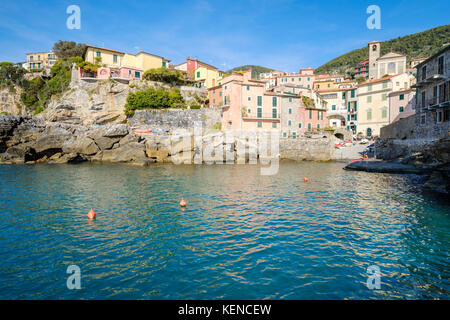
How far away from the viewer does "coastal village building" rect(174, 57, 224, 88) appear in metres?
57.5

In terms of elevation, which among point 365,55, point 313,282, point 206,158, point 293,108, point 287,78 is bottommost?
point 313,282

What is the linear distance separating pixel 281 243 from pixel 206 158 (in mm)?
30828

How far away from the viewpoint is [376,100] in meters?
52.9

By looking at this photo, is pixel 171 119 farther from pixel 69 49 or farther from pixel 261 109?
pixel 69 49

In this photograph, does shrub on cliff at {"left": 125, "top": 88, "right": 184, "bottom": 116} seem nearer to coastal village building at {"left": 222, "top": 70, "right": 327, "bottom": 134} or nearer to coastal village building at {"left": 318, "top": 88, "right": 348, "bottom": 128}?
coastal village building at {"left": 222, "top": 70, "right": 327, "bottom": 134}

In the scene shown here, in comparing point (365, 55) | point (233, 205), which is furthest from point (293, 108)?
point (365, 55)

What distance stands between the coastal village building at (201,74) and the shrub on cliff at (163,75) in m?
5.28

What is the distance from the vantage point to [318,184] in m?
22.5

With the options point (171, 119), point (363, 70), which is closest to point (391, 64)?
point (363, 70)

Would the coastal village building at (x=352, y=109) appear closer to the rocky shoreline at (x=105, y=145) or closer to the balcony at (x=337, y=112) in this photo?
the balcony at (x=337, y=112)

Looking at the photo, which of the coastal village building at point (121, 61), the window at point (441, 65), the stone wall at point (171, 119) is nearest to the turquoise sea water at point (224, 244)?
the window at point (441, 65)

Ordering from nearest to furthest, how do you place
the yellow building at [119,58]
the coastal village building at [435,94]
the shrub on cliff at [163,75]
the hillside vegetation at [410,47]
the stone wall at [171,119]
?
the coastal village building at [435,94], the stone wall at [171,119], the shrub on cliff at [163,75], the yellow building at [119,58], the hillside vegetation at [410,47]

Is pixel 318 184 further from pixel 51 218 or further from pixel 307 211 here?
pixel 51 218

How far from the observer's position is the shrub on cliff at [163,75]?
169ft
